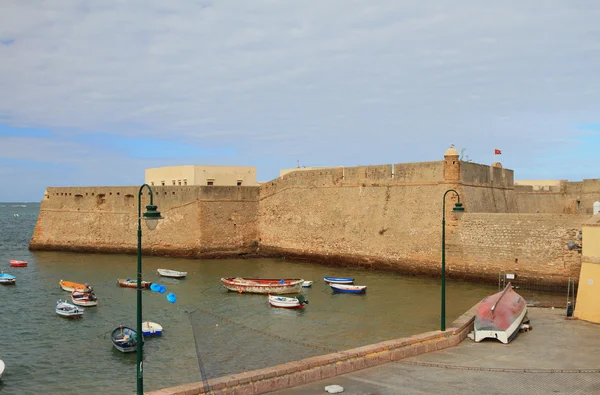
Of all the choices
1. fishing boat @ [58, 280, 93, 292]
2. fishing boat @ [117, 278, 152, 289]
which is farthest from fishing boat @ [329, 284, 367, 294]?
fishing boat @ [58, 280, 93, 292]

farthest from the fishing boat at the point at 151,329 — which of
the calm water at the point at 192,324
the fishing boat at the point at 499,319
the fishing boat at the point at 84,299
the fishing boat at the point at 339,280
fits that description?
the fishing boat at the point at 339,280

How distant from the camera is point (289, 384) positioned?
9812 millimetres

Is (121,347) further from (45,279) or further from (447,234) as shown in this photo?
(447,234)

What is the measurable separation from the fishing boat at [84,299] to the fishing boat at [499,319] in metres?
15.8

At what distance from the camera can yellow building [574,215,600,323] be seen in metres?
15.5

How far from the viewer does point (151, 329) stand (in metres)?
18.4

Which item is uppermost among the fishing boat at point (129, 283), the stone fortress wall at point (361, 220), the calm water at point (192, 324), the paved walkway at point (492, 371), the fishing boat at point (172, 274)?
the stone fortress wall at point (361, 220)

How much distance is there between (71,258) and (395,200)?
22716mm

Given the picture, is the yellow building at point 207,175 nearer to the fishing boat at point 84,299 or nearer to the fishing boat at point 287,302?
the fishing boat at point 84,299

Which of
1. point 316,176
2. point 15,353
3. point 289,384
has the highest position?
point 316,176

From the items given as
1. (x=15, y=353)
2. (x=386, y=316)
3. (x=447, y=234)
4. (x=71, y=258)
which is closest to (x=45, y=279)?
(x=71, y=258)

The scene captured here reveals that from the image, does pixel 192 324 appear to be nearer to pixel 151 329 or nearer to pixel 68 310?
pixel 151 329

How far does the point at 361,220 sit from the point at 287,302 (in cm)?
1126

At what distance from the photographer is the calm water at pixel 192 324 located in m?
Answer: 14.8
